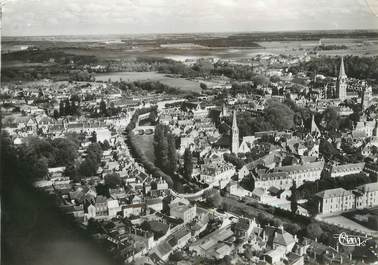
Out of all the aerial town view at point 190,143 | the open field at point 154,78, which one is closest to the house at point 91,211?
the aerial town view at point 190,143

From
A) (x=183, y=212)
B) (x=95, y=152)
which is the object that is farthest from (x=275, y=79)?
(x=95, y=152)

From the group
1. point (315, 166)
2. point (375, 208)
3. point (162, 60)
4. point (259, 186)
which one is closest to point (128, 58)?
point (162, 60)

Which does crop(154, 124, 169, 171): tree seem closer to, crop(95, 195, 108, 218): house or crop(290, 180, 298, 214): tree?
crop(95, 195, 108, 218): house

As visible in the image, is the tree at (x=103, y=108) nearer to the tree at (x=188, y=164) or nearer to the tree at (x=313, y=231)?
the tree at (x=188, y=164)

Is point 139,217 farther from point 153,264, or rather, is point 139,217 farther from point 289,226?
point 289,226

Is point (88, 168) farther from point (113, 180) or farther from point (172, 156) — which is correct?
point (172, 156)

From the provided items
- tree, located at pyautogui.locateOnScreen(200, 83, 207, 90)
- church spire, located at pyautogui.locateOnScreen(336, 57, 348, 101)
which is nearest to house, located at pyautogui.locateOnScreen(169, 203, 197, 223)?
tree, located at pyautogui.locateOnScreen(200, 83, 207, 90)

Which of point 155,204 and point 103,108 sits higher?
point 103,108
